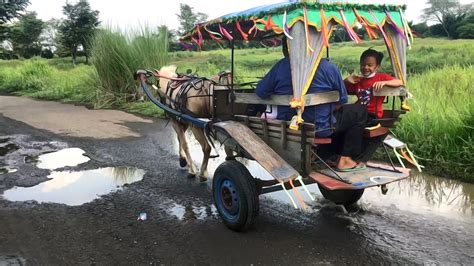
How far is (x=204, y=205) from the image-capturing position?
4.74 meters

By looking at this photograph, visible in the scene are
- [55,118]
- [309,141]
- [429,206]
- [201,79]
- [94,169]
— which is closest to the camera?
[309,141]

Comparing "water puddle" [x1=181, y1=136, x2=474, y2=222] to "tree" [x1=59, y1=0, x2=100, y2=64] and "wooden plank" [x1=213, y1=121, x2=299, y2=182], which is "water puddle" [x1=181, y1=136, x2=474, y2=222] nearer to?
"wooden plank" [x1=213, y1=121, x2=299, y2=182]

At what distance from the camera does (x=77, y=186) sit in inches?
214

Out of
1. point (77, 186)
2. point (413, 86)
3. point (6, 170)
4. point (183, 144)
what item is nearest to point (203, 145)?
point (183, 144)

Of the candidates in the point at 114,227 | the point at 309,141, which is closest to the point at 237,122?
the point at 309,141

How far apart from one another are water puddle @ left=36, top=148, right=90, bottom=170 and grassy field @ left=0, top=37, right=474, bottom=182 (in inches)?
117

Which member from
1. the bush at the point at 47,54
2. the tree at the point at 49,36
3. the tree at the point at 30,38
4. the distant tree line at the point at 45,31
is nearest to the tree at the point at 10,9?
the distant tree line at the point at 45,31

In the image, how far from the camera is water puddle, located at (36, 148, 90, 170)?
6398 mm

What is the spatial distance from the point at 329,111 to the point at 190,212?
6.19 feet

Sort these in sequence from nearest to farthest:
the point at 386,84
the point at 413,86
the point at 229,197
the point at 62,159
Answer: the point at 386,84, the point at 229,197, the point at 62,159, the point at 413,86

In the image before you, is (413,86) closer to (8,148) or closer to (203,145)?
(203,145)

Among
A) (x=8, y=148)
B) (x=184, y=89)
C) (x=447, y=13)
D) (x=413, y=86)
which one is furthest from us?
(x=447, y=13)

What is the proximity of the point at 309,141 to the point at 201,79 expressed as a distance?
2.41m

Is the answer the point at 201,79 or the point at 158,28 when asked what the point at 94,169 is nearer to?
the point at 201,79
